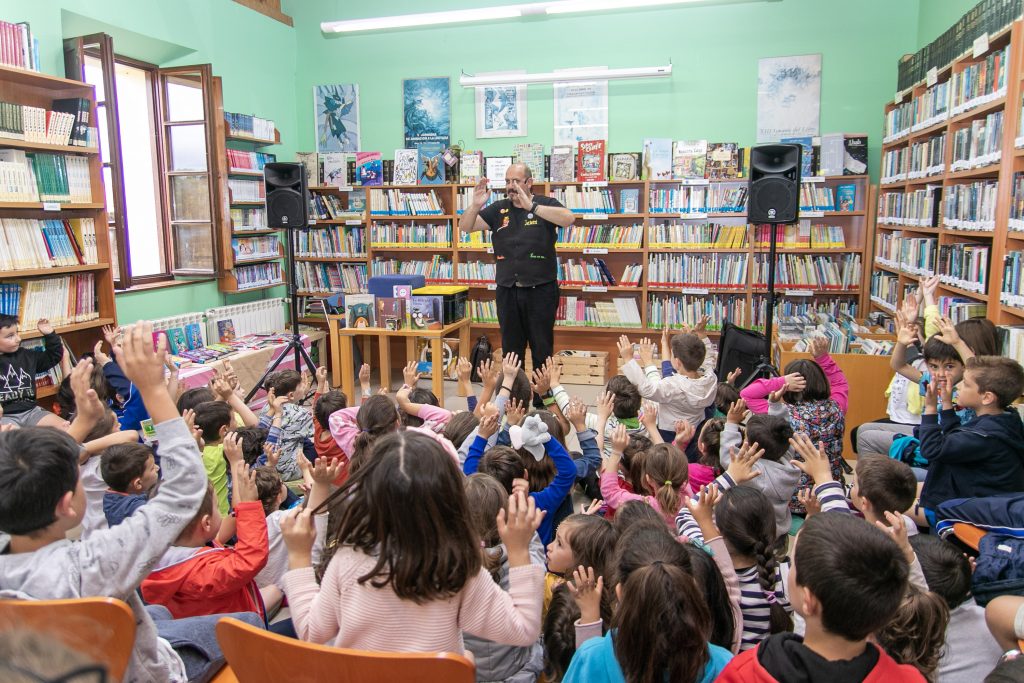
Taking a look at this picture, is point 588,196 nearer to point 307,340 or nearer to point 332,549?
point 307,340

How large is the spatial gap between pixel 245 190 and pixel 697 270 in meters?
4.10

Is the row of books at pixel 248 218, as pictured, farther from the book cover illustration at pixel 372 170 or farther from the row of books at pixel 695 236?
the row of books at pixel 695 236

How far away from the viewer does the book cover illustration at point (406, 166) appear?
271 inches

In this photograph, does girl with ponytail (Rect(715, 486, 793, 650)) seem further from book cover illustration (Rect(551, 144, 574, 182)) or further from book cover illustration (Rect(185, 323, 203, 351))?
book cover illustration (Rect(551, 144, 574, 182))

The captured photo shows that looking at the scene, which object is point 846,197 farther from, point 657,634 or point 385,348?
point 657,634

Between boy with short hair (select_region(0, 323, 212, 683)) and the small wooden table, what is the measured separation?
4003 mm

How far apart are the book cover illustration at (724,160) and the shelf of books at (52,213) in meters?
4.80

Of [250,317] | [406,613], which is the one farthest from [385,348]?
[406,613]

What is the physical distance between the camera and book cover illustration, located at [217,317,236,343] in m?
6.00

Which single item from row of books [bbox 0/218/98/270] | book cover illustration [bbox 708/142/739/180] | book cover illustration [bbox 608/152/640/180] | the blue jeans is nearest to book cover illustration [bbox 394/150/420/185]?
book cover illustration [bbox 608/152/640/180]

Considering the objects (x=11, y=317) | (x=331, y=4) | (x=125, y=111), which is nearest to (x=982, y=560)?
(x=11, y=317)

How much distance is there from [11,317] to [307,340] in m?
2.71

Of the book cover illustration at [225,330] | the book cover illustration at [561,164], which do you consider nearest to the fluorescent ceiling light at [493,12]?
the book cover illustration at [561,164]

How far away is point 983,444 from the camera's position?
7.80 ft
